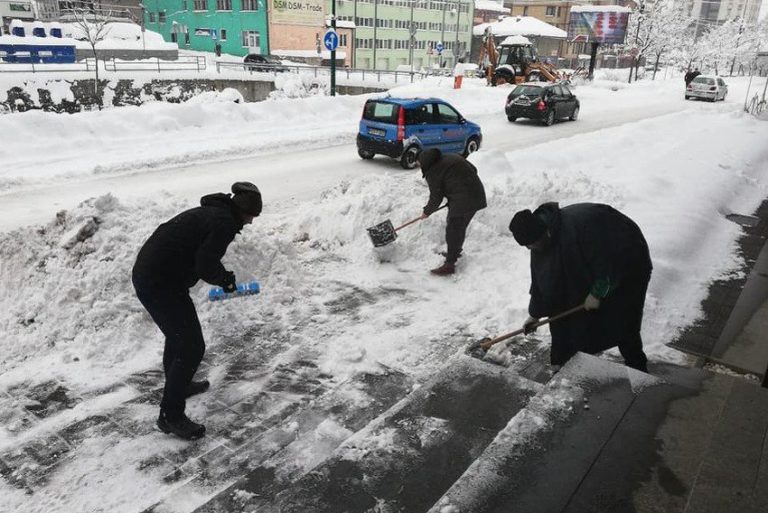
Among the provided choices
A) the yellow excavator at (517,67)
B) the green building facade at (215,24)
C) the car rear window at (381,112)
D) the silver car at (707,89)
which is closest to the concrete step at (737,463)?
the car rear window at (381,112)

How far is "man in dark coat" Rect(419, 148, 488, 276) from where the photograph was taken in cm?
696

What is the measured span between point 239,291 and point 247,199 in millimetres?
2267

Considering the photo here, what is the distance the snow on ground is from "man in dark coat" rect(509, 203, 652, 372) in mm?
1325

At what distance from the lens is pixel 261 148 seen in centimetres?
1539

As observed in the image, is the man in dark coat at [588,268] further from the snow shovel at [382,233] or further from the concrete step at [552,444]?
the snow shovel at [382,233]

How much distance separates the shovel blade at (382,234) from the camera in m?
7.33

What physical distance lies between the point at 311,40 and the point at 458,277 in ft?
173

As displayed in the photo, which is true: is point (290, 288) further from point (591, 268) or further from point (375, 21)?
point (375, 21)

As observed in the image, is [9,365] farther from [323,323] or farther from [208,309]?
[323,323]

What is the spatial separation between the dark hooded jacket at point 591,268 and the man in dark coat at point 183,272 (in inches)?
83.0

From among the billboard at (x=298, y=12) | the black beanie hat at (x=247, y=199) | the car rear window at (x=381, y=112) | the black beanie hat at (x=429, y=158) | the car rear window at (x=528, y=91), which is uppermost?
the billboard at (x=298, y=12)

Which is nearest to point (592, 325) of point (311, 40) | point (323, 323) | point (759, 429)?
point (759, 429)

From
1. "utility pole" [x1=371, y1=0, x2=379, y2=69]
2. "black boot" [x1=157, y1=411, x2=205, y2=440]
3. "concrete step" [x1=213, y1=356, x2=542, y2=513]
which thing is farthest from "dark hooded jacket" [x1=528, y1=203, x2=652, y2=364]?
"utility pole" [x1=371, y1=0, x2=379, y2=69]

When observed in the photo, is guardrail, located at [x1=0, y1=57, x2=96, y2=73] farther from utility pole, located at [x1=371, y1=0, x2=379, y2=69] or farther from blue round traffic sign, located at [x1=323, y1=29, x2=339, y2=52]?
utility pole, located at [x1=371, y1=0, x2=379, y2=69]
